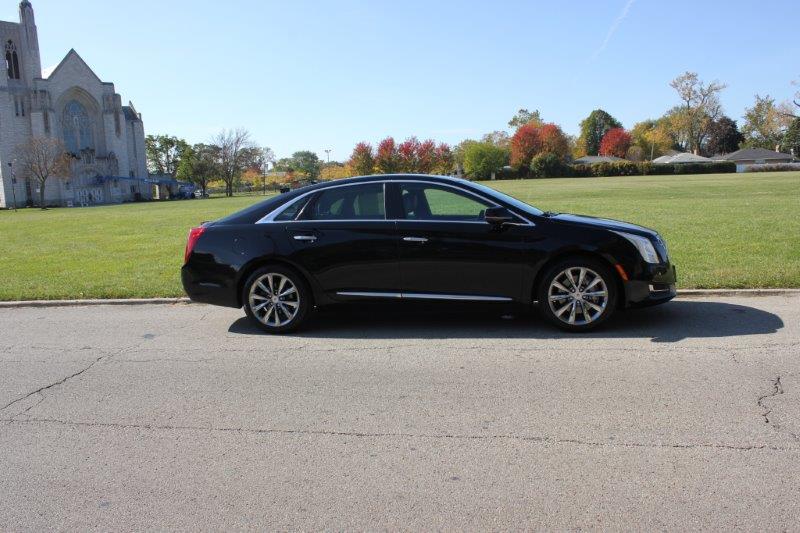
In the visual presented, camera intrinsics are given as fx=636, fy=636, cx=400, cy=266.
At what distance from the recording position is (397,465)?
371cm

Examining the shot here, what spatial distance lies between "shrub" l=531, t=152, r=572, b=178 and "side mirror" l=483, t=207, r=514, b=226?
103 metres

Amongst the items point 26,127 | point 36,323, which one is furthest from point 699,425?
point 26,127

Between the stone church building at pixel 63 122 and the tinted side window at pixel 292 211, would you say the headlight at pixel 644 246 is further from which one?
the stone church building at pixel 63 122

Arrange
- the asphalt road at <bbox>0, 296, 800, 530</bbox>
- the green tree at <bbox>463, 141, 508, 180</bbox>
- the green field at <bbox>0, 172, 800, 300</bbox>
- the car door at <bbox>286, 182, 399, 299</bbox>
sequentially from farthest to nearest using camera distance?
the green tree at <bbox>463, 141, 508, 180</bbox>
the green field at <bbox>0, 172, 800, 300</bbox>
the car door at <bbox>286, 182, 399, 299</bbox>
the asphalt road at <bbox>0, 296, 800, 530</bbox>

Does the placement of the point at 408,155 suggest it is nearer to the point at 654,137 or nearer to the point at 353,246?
the point at 654,137

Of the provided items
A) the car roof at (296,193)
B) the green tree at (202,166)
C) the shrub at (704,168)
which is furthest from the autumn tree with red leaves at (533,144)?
the car roof at (296,193)

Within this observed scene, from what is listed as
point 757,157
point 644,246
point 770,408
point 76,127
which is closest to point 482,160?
point 757,157

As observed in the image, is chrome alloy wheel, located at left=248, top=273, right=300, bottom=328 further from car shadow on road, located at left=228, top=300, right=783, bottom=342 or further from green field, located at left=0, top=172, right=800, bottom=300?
green field, located at left=0, top=172, right=800, bottom=300

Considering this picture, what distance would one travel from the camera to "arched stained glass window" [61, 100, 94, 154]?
81.9 meters

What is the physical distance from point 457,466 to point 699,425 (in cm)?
166

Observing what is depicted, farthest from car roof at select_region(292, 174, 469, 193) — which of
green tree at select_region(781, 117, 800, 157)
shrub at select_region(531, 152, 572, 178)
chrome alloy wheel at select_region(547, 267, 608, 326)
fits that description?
green tree at select_region(781, 117, 800, 157)

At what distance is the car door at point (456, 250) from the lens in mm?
6484

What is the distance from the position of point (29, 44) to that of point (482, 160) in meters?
75.7

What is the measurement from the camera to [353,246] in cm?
674
